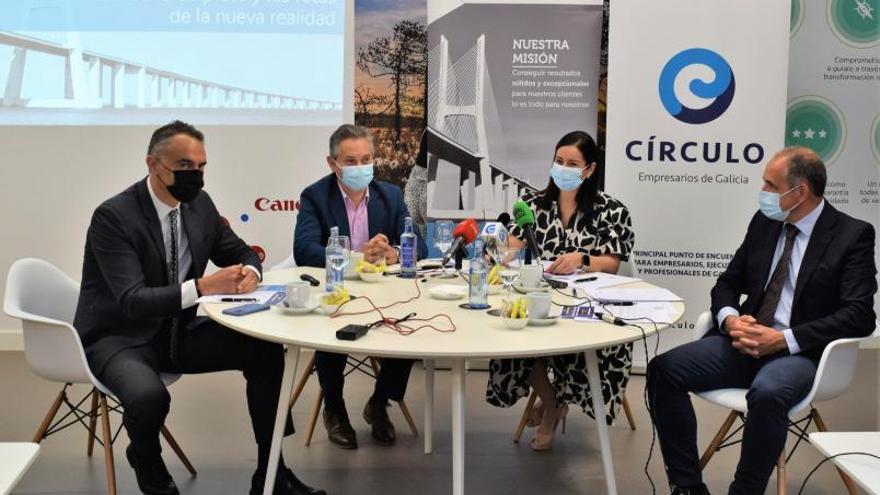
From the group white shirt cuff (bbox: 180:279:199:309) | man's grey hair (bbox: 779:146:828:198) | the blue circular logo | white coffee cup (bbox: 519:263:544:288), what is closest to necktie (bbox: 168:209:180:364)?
white shirt cuff (bbox: 180:279:199:309)

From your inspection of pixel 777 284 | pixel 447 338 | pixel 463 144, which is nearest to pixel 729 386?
pixel 777 284

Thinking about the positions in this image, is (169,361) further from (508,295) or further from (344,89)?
(344,89)

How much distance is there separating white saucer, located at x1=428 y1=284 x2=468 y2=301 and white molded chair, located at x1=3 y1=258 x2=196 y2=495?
104cm

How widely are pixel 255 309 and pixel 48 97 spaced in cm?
323

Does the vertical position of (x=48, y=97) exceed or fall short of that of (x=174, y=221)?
it exceeds it

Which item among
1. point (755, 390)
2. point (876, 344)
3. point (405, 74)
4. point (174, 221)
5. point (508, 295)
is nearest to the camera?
point (755, 390)

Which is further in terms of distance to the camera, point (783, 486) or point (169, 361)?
point (169, 361)

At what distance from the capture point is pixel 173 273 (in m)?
3.31

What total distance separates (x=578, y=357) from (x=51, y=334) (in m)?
2.07

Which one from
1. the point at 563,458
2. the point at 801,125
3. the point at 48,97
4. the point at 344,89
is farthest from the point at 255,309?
the point at 801,125

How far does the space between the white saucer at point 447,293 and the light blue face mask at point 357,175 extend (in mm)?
804

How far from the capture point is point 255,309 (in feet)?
9.49

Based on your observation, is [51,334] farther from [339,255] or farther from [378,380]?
[378,380]

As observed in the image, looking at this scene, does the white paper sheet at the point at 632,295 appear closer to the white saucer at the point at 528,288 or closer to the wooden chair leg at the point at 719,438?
the white saucer at the point at 528,288
